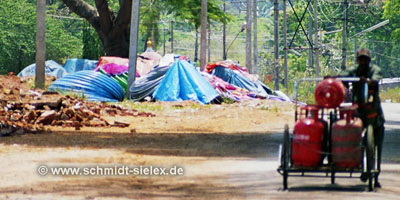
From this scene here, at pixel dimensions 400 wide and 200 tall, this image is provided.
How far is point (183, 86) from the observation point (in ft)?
111

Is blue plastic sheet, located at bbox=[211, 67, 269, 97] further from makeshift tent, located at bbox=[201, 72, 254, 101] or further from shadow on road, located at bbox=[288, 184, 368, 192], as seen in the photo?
shadow on road, located at bbox=[288, 184, 368, 192]

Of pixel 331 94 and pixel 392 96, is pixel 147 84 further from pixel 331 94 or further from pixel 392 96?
pixel 392 96

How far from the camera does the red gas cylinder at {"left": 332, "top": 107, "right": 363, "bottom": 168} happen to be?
1249cm

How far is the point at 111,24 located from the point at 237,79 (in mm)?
6744

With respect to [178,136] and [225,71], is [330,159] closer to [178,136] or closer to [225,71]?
[178,136]

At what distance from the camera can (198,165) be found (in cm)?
1554

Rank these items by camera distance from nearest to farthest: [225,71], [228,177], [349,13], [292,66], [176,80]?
1. [228,177]
2. [176,80]
3. [225,71]
4. [349,13]
5. [292,66]

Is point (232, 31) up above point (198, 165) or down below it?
above

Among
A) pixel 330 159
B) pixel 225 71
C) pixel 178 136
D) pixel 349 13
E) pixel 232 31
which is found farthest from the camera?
pixel 232 31

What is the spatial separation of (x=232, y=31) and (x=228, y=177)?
407ft

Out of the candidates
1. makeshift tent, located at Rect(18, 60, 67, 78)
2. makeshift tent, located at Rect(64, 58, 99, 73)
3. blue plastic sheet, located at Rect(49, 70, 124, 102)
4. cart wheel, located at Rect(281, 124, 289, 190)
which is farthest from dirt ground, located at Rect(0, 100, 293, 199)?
makeshift tent, located at Rect(18, 60, 67, 78)

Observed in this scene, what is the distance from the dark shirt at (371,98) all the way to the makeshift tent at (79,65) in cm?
2770

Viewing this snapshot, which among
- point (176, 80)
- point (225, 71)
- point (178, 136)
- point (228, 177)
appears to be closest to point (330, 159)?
point (228, 177)

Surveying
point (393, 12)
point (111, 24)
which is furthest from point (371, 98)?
point (393, 12)
